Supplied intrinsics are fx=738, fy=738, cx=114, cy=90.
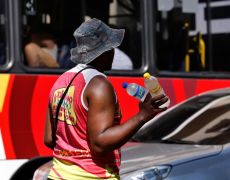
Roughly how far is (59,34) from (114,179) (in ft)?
13.4

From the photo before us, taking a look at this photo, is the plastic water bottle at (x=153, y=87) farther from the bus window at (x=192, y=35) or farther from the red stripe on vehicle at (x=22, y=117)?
the bus window at (x=192, y=35)

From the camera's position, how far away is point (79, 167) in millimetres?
3590

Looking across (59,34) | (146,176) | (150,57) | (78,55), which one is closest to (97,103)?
(78,55)

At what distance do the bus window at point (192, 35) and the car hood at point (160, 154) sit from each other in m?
2.30

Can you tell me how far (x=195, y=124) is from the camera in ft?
21.3

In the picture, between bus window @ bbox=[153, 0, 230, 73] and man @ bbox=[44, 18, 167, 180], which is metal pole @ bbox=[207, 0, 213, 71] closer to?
bus window @ bbox=[153, 0, 230, 73]

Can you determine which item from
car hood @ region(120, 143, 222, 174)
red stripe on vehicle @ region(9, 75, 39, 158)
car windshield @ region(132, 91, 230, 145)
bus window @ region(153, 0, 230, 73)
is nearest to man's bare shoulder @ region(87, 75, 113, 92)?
car hood @ region(120, 143, 222, 174)

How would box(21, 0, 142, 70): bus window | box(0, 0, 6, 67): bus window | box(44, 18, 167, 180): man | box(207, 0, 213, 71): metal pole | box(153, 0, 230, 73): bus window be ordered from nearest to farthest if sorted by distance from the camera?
box(44, 18, 167, 180): man < box(0, 0, 6, 67): bus window < box(21, 0, 142, 70): bus window < box(153, 0, 230, 73): bus window < box(207, 0, 213, 71): metal pole

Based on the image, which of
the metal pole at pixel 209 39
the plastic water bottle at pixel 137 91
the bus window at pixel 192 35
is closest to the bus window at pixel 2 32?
the bus window at pixel 192 35

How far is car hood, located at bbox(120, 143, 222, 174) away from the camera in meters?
5.36

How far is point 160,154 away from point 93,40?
2090 millimetres

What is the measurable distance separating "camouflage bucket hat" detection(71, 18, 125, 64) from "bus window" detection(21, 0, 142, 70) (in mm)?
3637

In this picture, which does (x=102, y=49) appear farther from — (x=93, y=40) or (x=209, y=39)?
(x=209, y=39)

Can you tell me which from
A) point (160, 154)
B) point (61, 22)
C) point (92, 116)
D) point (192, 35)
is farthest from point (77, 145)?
point (192, 35)
